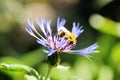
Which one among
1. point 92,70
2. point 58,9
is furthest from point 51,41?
point 58,9

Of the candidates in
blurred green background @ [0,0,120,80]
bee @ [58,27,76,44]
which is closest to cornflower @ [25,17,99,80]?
bee @ [58,27,76,44]

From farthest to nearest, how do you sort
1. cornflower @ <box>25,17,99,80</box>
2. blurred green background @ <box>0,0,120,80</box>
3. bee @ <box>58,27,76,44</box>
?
blurred green background @ <box>0,0,120,80</box> < bee @ <box>58,27,76,44</box> < cornflower @ <box>25,17,99,80</box>

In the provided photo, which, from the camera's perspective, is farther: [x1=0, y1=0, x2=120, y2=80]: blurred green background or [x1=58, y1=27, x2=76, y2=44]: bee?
[x1=0, y1=0, x2=120, y2=80]: blurred green background

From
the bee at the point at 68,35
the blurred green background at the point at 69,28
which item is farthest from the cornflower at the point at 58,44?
the blurred green background at the point at 69,28

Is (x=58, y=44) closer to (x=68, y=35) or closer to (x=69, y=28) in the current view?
(x=68, y=35)

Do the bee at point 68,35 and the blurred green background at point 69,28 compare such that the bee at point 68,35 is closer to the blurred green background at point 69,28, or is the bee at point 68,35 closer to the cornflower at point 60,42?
the cornflower at point 60,42

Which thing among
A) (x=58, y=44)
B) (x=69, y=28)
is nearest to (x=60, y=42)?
(x=58, y=44)

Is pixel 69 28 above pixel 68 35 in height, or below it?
above

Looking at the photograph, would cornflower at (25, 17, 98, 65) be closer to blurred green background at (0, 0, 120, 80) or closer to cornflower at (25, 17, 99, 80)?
cornflower at (25, 17, 99, 80)
